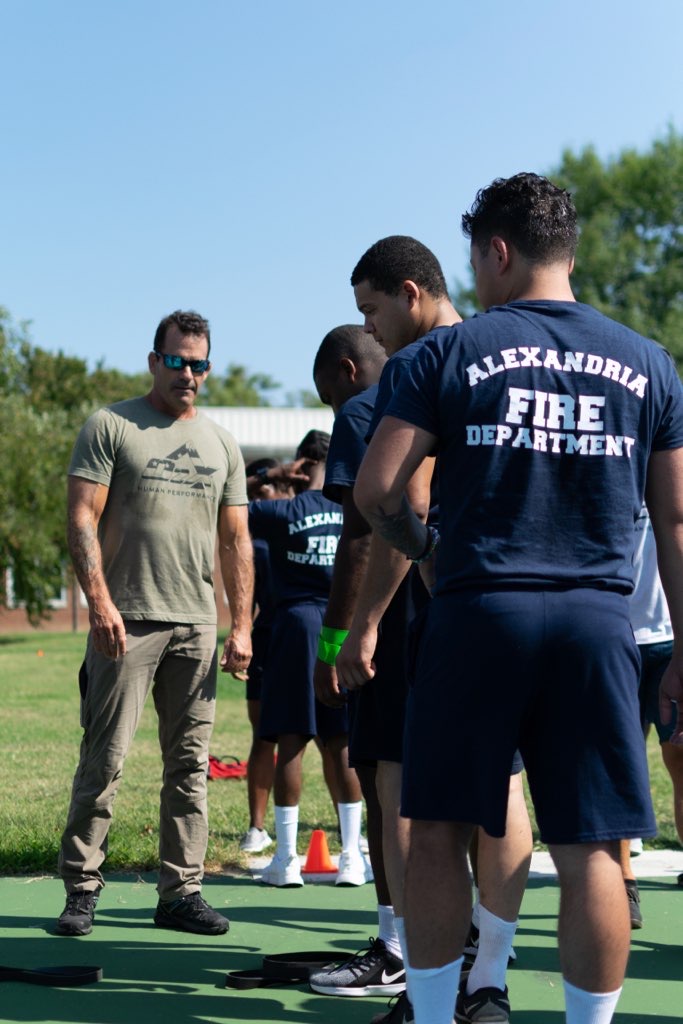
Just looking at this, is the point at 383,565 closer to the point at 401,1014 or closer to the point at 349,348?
the point at 401,1014

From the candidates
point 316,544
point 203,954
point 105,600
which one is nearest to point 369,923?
point 203,954

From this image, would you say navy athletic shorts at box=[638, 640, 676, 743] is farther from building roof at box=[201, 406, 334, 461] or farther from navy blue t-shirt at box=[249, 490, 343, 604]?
building roof at box=[201, 406, 334, 461]

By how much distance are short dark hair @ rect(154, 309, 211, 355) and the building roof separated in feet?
116

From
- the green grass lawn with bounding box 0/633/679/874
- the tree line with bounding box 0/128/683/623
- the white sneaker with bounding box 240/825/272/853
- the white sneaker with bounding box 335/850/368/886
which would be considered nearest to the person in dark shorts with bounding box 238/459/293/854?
Result: the white sneaker with bounding box 240/825/272/853

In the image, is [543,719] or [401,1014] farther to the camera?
[401,1014]

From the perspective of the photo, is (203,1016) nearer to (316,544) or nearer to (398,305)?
(398,305)

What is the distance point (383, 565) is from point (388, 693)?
668mm

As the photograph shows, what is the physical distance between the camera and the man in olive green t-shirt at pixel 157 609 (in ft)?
17.3

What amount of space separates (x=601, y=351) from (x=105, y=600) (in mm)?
2799

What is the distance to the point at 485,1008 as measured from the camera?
12.7ft

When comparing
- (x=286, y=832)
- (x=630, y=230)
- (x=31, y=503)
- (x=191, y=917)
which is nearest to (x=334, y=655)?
(x=191, y=917)

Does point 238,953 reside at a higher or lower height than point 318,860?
higher

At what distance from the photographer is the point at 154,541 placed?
545cm

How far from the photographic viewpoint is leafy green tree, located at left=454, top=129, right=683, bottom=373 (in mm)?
48438
